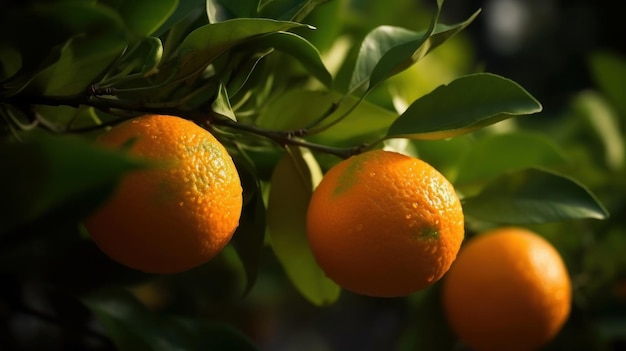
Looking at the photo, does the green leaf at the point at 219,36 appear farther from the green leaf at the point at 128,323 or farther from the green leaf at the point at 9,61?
the green leaf at the point at 128,323

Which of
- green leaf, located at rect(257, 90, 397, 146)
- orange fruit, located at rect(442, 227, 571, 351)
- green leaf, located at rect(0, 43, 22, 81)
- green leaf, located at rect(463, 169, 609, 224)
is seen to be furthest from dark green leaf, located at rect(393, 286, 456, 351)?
green leaf, located at rect(0, 43, 22, 81)

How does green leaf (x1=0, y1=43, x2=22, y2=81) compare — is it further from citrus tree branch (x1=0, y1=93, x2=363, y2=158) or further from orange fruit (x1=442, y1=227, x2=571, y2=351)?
orange fruit (x1=442, y1=227, x2=571, y2=351)

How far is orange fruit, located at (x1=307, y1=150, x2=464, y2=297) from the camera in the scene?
0.55 metres

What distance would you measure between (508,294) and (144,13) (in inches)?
18.7

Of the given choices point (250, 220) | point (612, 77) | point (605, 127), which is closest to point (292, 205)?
point (250, 220)

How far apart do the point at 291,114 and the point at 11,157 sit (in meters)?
0.33

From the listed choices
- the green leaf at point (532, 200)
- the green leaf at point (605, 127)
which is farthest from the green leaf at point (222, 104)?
the green leaf at point (605, 127)

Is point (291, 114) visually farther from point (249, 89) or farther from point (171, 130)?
point (171, 130)

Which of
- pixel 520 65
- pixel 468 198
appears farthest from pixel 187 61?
pixel 520 65

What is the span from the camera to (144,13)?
1.90 ft

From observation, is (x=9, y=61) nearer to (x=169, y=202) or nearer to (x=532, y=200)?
(x=169, y=202)

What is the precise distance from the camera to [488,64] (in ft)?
7.45

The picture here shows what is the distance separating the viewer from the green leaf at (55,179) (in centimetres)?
39

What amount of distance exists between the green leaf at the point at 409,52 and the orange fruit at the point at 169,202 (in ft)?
0.55
